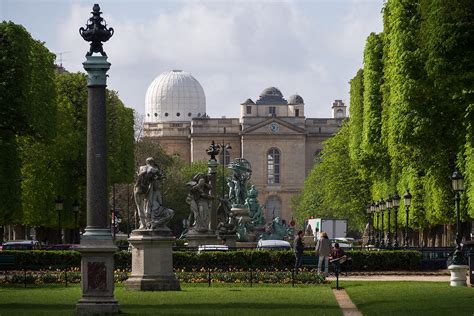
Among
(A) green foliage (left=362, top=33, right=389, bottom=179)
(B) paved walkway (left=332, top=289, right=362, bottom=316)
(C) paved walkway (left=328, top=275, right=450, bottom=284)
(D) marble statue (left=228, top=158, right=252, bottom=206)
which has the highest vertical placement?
(A) green foliage (left=362, top=33, right=389, bottom=179)

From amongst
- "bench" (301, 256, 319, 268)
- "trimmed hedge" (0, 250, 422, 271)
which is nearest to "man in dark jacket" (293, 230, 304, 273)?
"trimmed hedge" (0, 250, 422, 271)

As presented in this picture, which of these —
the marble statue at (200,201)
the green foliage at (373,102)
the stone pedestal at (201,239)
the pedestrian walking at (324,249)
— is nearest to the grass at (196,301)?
the pedestrian walking at (324,249)

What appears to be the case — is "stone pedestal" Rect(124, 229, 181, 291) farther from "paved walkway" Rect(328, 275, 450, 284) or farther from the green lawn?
"paved walkway" Rect(328, 275, 450, 284)

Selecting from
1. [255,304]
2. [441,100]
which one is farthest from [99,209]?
[441,100]

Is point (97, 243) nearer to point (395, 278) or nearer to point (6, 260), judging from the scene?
point (395, 278)

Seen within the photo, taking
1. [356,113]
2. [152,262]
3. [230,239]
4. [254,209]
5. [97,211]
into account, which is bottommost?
[152,262]

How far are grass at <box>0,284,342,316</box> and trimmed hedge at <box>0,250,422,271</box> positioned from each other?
11.0 meters

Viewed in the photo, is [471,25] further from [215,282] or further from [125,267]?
[125,267]

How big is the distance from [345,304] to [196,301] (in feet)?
12.1

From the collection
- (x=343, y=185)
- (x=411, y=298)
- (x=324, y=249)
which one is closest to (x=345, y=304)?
(x=411, y=298)

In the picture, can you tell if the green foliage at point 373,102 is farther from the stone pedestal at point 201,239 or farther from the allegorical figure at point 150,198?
the allegorical figure at point 150,198

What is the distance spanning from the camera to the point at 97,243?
34.7 meters

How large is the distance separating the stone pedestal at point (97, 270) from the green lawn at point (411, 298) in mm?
5727

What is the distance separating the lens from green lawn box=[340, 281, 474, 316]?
34.1 metres
